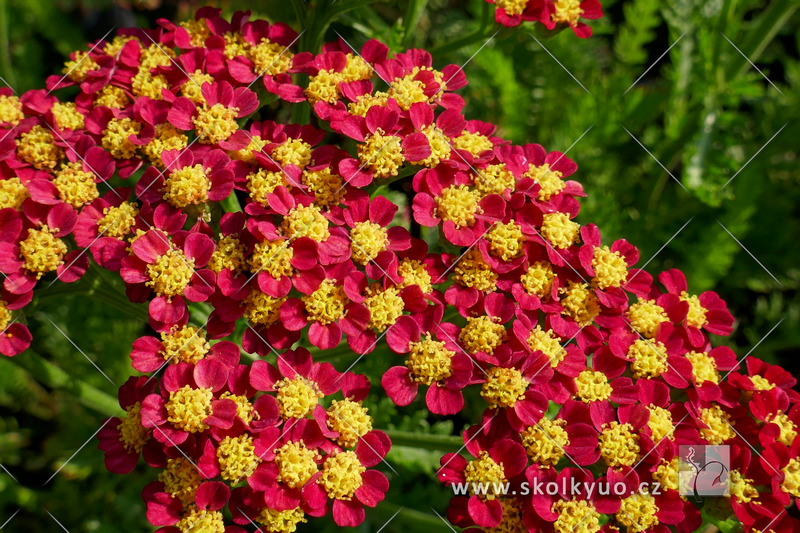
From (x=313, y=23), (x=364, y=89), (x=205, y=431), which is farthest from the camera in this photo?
(x=313, y=23)

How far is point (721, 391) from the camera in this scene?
174 cm

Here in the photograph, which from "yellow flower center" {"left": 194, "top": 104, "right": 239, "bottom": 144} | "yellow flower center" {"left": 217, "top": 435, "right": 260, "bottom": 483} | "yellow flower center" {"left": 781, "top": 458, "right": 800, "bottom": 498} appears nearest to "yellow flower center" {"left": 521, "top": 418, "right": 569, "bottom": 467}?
"yellow flower center" {"left": 781, "top": 458, "right": 800, "bottom": 498}

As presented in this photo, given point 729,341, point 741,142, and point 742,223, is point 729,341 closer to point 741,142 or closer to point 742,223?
point 742,223

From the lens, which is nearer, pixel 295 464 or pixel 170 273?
pixel 295 464

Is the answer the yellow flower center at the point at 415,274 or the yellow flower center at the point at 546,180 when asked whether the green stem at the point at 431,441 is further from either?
the yellow flower center at the point at 546,180

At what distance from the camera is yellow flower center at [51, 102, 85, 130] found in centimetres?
188

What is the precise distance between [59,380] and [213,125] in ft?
3.02

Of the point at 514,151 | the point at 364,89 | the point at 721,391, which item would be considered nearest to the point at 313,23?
the point at 364,89

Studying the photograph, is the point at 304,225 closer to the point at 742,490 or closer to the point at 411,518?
the point at 411,518

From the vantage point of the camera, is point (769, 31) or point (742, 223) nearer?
point (769, 31)

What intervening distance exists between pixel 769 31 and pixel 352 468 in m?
2.35

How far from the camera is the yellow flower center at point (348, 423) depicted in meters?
1.59

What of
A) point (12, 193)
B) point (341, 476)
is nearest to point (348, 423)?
point (341, 476)

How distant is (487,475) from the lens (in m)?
1.56
